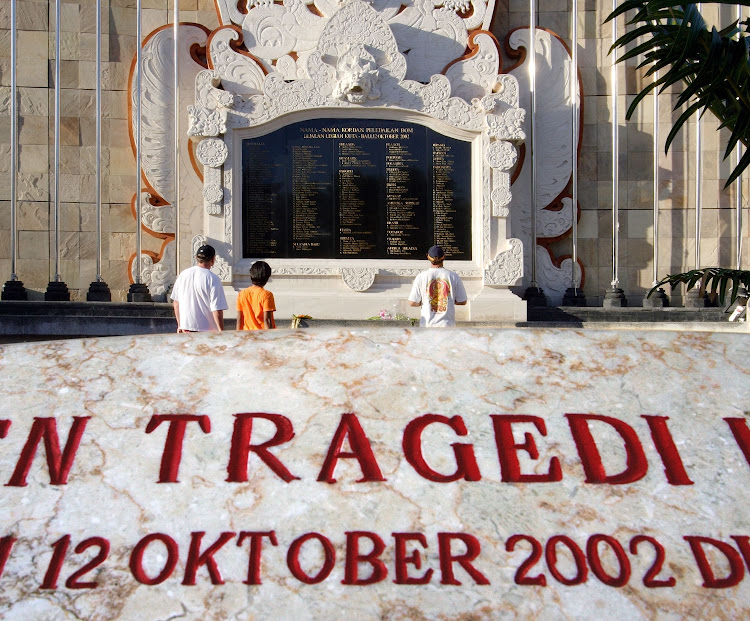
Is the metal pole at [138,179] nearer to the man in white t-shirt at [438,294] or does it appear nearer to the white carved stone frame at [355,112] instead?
the white carved stone frame at [355,112]

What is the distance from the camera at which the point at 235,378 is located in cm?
299

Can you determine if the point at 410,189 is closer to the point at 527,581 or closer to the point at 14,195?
the point at 14,195

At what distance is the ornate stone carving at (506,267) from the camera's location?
11.0 m

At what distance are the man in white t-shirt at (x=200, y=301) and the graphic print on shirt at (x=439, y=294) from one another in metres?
1.81

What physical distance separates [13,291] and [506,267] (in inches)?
256

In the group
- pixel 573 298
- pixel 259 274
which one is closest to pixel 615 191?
pixel 573 298

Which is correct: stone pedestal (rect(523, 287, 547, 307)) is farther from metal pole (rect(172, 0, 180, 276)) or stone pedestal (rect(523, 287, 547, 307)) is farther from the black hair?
the black hair

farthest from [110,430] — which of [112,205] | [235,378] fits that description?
[112,205]

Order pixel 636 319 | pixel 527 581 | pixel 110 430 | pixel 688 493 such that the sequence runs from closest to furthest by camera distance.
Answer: pixel 527 581 < pixel 688 493 < pixel 110 430 < pixel 636 319

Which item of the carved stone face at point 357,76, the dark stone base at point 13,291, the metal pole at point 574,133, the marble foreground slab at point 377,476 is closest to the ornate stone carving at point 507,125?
the metal pole at point 574,133

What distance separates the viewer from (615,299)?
11.5 m

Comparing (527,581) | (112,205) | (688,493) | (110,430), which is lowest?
(527,581)

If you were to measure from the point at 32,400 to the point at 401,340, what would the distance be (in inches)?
52.8

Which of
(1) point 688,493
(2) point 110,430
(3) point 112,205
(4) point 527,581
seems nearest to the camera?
(4) point 527,581
